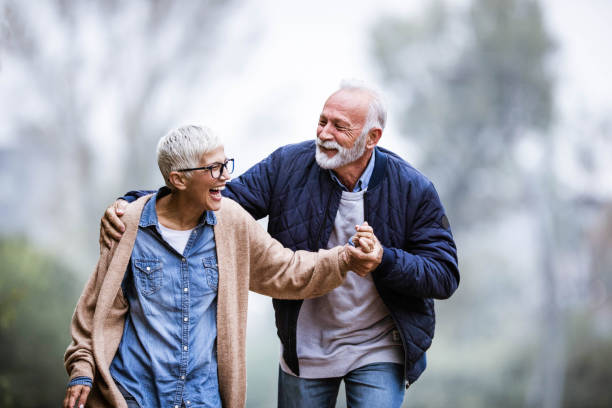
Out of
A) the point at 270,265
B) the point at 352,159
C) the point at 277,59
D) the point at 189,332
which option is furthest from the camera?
the point at 277,59

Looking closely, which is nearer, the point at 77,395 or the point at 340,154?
the point at 77,395

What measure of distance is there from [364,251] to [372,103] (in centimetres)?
66

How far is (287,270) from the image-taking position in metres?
2.67

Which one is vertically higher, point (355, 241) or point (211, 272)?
point (355, 241)

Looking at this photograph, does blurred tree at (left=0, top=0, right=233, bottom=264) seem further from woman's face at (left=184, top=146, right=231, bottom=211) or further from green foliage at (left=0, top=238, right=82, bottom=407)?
woman's face at (left=184, top=146, right=231, bottom=211)

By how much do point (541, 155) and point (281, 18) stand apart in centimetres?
491

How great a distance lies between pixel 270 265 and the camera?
2.67m

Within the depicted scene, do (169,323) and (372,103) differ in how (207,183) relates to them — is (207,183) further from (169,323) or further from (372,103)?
(372,103)

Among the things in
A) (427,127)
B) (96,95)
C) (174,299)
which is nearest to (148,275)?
(174,299)

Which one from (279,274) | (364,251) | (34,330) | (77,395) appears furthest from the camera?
(34,330)

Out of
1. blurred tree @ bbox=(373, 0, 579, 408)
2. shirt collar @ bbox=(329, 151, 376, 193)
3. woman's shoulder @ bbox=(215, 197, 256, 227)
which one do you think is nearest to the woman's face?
woman's shoulder @ bbox=(215, 197, 256, 227)

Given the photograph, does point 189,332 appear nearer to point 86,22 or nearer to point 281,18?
point 86,22

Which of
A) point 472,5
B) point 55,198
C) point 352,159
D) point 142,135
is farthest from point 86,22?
point 352,159

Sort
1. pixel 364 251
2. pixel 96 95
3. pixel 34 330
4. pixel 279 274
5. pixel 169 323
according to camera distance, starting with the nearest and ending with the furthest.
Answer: pixel 169 323 < pixel 364 251 < pixel 279 274 < pixel 34 330 < pixel 96 95
